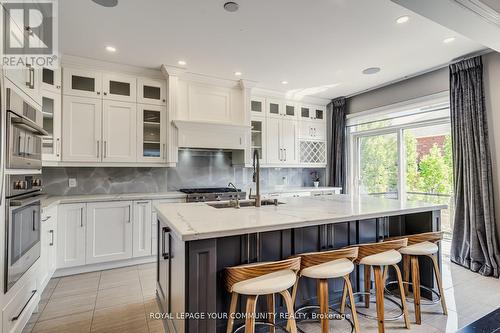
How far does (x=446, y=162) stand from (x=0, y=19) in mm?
4972

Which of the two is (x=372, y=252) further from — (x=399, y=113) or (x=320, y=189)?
(x=399, y=113)

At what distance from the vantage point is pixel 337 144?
5125mm

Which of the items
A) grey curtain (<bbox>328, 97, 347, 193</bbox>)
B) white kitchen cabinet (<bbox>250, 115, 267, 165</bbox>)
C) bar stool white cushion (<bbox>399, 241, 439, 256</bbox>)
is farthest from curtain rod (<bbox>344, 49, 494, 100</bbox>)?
bar stool white cushion (<bbox>399, 241, 439, 256</bbox>)

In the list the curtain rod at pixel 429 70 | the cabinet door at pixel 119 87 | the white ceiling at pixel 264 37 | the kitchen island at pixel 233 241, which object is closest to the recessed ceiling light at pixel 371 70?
the white ceiling at pixel 264 37

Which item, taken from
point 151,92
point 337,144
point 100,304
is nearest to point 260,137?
point 337,144

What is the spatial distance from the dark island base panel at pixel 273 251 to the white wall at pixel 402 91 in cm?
221

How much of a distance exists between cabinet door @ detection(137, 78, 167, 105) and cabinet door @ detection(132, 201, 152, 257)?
4.70 feet

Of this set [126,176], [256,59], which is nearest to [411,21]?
[256,59]

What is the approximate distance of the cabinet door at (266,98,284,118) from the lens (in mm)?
4695

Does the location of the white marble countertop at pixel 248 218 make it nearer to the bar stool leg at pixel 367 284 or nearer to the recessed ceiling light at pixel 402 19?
the bar stool leg at pixel 367 284

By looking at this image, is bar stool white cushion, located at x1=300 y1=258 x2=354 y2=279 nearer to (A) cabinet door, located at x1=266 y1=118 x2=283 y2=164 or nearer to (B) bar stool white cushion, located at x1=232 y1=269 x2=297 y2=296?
(B) bar stool white cushion, located at x1=232 y1=269 x2=297 y2=296

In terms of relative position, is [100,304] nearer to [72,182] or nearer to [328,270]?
[72,182]

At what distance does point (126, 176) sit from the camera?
3.82m

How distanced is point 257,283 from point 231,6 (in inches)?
87.3
